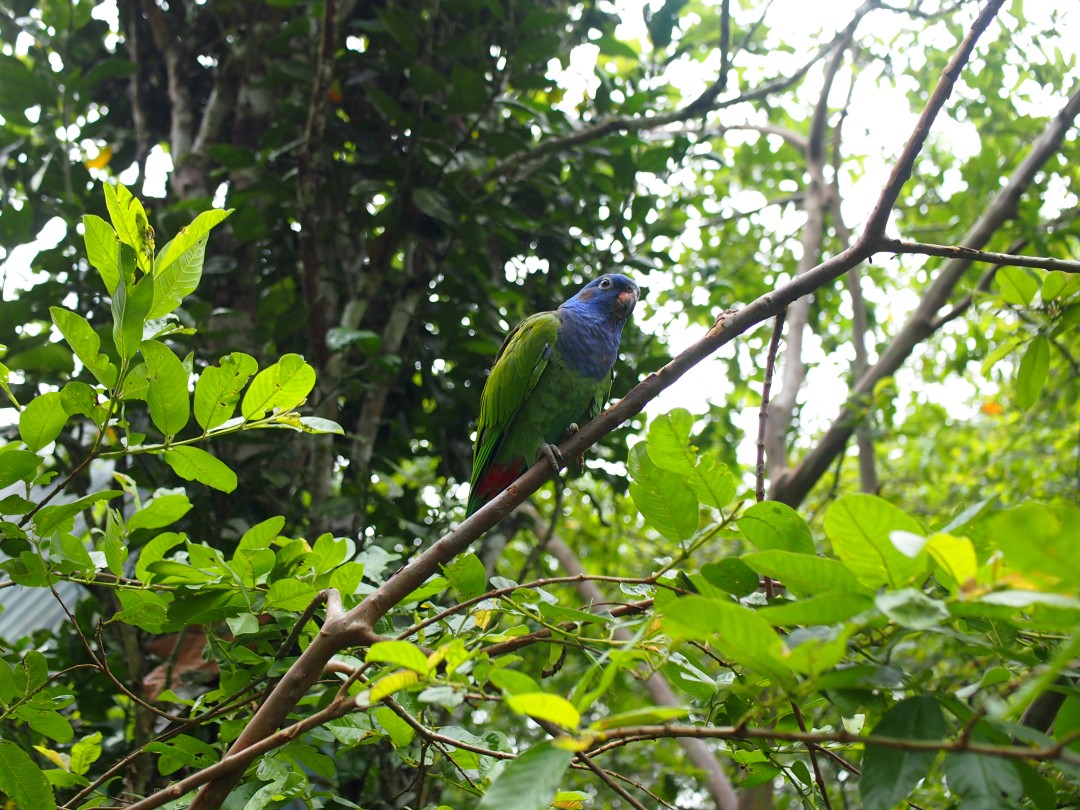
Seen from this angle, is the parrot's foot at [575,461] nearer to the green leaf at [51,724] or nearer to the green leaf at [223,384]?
the green leaf at [223,384]

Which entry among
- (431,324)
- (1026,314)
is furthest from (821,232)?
(1026,314)

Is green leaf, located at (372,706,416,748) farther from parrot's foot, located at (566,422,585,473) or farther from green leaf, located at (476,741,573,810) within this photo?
parrot's foot, located at (566,422,585,473)

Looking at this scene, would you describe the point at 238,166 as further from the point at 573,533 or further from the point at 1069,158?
the point at 1069,158

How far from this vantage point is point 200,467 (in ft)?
4.59

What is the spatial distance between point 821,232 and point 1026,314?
2.78 meters

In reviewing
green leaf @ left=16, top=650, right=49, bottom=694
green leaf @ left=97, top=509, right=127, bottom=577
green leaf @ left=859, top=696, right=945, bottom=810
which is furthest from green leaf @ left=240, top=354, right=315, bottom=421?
green leaf @ left=859, top=696, right=945, bottom=810

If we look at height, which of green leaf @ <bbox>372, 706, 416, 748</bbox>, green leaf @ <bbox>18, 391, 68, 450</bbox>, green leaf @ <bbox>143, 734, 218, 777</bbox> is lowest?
green leaf @ <bbox>143, 734, 218, 777</bbox>

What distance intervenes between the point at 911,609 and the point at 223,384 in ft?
3.85

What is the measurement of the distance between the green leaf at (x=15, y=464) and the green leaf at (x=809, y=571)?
4.03 feet

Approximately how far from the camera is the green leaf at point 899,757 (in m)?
0.80

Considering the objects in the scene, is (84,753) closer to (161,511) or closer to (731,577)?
(161,511)

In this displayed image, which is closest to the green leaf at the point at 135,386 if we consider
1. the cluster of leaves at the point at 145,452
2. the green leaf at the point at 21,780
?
the cluster of leaves at the point at 145,452

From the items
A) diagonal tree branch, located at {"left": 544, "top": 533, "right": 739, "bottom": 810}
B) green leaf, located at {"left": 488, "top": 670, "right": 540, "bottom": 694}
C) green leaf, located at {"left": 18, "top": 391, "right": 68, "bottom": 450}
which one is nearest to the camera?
green leaf, located at {"left": 488, "top": 670, "right": 540, "bottom": 694}

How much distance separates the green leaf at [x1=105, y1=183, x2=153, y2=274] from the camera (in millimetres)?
1277
